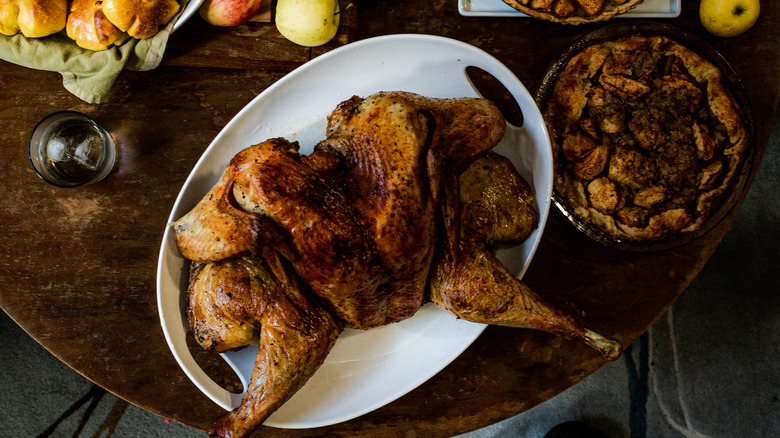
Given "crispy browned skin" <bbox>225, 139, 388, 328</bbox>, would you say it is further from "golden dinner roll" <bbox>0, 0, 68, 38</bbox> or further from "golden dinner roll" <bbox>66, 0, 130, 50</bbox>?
"golden dinner roll" <bbox>0, 0, 68, 38</bbox>

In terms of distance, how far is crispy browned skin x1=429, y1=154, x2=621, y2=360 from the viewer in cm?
133

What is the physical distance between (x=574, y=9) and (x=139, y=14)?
1.13 meters

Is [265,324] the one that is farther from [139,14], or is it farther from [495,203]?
[139,14]

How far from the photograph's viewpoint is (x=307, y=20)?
1.43 m

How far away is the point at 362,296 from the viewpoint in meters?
1.26

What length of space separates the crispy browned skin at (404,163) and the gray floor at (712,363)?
1.32 m

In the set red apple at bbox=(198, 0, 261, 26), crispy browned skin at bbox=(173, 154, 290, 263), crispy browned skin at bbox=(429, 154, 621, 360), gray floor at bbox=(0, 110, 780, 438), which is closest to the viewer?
crispy browned skin at bbox=(173, 154, 290, 263)

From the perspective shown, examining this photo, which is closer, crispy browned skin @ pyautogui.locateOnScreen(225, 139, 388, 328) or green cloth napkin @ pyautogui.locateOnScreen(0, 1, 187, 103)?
crispy browned skin @ pyautogui.locateOnScreen(225, 139, 388, 328)

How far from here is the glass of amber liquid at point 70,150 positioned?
4.82 feet

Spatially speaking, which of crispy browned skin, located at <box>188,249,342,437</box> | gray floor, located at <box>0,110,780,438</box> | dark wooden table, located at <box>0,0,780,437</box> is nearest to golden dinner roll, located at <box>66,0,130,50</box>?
dark wooden table, located at <box>0,0,780,437</box>

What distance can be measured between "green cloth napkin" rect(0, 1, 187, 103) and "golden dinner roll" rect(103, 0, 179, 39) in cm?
3

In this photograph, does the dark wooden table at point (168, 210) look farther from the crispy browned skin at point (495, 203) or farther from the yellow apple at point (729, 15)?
the crispy browned skin at point (495, 203)

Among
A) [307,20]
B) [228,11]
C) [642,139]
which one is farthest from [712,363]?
[228,11]

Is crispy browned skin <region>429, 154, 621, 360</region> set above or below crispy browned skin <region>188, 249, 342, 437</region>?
above
